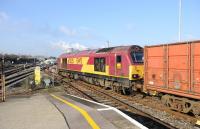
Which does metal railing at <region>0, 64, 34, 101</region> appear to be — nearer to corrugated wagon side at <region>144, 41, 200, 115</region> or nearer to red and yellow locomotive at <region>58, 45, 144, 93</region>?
red and yellow locomotive at <region>58, 45, 144, 93</region>

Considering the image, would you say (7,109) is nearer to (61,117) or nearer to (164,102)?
(61,117)

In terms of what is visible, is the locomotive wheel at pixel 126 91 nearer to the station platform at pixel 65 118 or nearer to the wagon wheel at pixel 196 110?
the wagon wheel at pixel 196 110

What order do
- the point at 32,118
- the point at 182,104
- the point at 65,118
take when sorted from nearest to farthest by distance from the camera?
1. the point at 65,118
2. the point at 32,118
3. the point at 182,104

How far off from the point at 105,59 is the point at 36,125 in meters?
15.6

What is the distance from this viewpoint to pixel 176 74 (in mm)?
13609

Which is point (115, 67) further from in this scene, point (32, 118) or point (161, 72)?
point (32, 118)

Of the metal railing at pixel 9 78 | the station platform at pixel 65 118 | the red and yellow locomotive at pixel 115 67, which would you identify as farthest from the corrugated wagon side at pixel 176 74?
the metal railing at pixel 9 78

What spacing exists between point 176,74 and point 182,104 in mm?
1317

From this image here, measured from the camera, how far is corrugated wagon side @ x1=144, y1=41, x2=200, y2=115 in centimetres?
1247

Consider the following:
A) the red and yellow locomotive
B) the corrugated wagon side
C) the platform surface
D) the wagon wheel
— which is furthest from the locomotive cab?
the platform surface

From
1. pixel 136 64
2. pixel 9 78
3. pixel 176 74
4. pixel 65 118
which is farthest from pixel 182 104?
pixel 9 78

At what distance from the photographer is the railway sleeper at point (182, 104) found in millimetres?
12694

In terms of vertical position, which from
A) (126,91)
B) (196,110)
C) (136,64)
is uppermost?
(136,64)

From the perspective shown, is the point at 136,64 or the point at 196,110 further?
the point at 136,64
